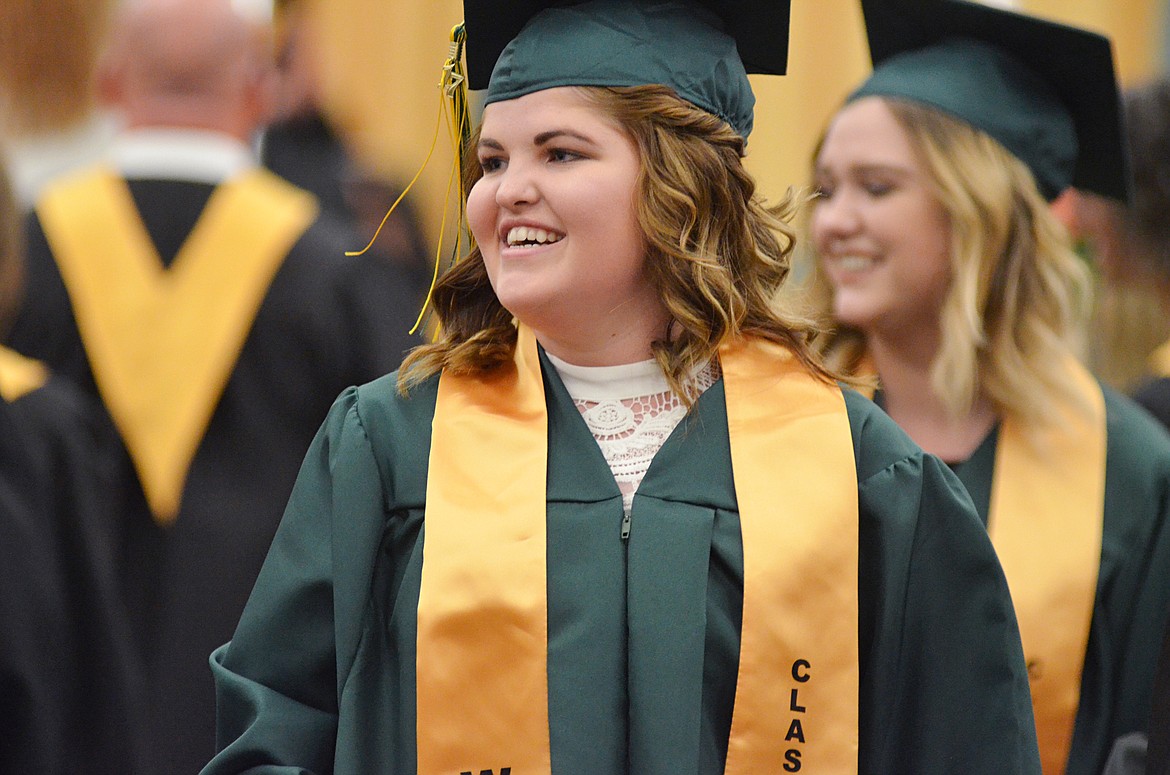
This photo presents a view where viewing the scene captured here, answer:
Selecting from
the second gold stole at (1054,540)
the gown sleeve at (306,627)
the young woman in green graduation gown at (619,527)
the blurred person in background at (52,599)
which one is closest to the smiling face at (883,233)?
the second gold stole at (1054,540)

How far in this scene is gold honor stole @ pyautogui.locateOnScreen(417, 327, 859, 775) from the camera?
2.54 m

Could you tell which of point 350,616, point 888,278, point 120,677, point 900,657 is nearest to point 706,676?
point 900,657

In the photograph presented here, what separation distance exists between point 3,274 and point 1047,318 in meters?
2.30

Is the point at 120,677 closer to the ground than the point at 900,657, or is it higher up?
closer to the ground

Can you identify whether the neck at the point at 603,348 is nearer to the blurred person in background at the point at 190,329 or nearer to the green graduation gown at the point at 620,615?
the green graduation gown at the point at 620,615

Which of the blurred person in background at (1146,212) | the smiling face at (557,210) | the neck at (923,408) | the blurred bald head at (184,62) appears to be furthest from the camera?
the blurred bald head at (184,62)

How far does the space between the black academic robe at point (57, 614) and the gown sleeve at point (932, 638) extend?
164 cm

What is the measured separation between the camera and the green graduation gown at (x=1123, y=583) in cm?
340

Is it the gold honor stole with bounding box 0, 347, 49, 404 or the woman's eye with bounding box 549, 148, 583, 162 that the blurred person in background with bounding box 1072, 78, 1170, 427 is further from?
the gold honor stole with bounding box 0, 347, 49, 404

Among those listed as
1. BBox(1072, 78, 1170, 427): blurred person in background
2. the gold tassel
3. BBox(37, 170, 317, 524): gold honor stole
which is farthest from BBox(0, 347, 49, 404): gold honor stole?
BBox(1072, 78, 1170, 427): blurred person in background

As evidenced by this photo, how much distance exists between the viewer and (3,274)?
3756 millimetres

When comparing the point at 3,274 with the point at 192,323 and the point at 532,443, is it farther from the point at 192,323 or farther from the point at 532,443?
the point at 532,443

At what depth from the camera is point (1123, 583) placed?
138 inches

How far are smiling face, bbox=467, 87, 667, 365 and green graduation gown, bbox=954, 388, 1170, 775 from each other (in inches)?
49.6
